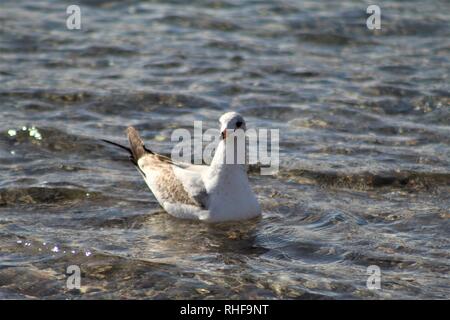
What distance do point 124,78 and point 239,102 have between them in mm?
1854

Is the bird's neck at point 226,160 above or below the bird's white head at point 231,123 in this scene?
below

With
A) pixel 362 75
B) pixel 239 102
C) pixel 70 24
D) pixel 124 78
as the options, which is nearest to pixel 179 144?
pixel 239 102

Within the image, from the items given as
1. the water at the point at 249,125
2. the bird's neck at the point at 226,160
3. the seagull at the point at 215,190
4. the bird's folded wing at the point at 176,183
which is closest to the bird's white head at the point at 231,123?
the seagull at the point at 215,190

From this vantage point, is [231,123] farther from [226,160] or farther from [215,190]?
[215,190]

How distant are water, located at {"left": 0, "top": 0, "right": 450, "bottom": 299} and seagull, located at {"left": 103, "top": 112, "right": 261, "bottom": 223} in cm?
18

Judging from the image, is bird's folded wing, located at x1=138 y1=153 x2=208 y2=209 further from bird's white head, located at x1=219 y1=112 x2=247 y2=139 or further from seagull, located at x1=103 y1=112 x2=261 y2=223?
bird's white head, located at x1=219 y1=112 x2=247 y2=139

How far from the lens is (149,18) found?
16.5 meters

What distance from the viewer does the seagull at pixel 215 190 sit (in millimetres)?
9188

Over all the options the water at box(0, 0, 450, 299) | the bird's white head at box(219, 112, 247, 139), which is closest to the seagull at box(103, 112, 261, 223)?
the bird's white head at box(219, 112, 247, 139)

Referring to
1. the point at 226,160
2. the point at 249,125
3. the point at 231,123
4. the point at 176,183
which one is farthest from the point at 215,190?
the point at 249,125

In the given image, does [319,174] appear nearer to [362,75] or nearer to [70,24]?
[362,75]

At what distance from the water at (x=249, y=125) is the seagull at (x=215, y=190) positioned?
185mm

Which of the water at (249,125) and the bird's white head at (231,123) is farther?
the bird's white head at (231,123)

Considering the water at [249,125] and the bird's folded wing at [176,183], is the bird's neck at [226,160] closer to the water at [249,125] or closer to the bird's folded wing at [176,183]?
the bird's folded wing at [176,183]
